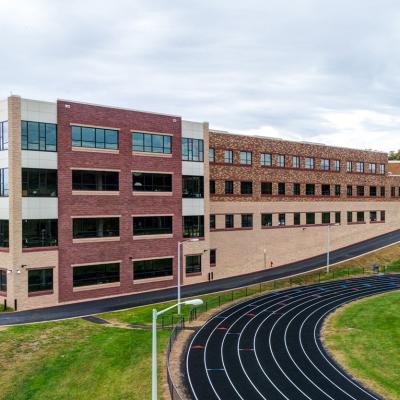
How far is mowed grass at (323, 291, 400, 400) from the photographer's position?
3081cm

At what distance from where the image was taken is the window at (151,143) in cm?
5650

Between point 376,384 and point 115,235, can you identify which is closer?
point 376,384

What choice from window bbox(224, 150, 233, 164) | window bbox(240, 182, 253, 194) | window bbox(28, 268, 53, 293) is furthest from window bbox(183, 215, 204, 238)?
window bbox(28, 268, 53, 293)

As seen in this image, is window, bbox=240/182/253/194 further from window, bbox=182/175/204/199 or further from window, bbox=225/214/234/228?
window, bbox=182/175/204/199

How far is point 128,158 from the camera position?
55.6 metres

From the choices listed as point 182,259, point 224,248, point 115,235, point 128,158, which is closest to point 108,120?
point 128,158

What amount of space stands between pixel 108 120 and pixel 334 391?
3728 centimetres

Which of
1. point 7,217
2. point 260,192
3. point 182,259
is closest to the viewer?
point 7,217

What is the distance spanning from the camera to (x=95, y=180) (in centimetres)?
5325

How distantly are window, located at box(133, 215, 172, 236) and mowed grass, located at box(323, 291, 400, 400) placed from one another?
73.8ft

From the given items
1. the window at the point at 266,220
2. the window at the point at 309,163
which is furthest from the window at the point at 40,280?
the window at the point at 309,163

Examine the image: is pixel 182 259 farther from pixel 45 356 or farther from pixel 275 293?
pixel 45 356

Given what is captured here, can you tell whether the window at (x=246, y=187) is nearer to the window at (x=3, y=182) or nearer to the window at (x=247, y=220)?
the window at (x=247, y=220)

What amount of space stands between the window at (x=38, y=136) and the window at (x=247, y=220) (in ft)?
101
